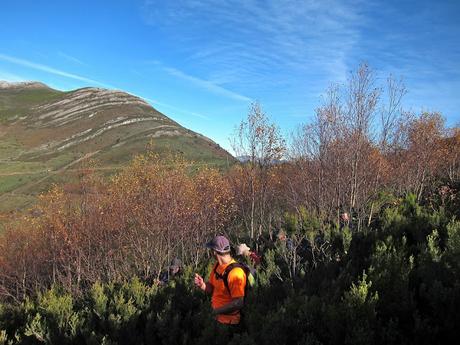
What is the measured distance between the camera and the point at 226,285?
449 centimetres

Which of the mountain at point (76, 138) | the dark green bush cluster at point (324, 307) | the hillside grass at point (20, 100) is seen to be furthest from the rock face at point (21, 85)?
the dark green bush cluster at point (324, 307)

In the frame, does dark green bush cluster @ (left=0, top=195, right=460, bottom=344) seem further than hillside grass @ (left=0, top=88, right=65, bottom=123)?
Answer: No

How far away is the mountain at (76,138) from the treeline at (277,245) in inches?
1013

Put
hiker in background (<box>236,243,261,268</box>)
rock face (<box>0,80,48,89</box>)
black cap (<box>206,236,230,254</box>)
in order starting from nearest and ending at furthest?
black cap (<box>206,236,230,254</box>), hiker in background (<box>236,243,261,268</box>), rock face (<box>0,80,48,89</box>)

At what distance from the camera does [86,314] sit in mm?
8445

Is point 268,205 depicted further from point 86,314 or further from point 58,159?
point 58,159

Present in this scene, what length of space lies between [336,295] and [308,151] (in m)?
11.2

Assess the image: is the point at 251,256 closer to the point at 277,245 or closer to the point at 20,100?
the point at 277,245

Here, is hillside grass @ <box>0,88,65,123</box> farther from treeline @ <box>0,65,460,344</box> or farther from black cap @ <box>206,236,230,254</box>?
black cap @ <box>206,236,230,254</box>

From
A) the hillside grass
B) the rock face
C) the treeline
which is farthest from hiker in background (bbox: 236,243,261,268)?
the rock face

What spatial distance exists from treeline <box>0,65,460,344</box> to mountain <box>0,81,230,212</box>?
2572 cm

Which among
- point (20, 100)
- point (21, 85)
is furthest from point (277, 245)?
point (21, 85)

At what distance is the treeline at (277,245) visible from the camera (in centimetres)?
480

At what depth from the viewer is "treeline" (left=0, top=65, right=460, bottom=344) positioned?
4.80 m
